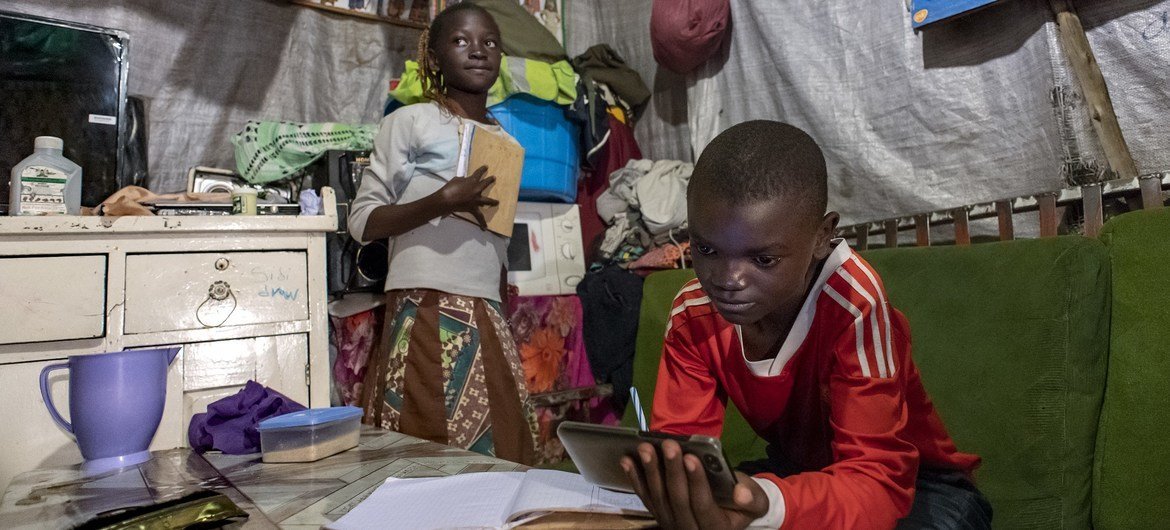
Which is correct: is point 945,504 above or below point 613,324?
below

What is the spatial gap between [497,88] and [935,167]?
1452 mm

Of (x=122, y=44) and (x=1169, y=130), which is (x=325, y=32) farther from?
(x=1169, y=130)

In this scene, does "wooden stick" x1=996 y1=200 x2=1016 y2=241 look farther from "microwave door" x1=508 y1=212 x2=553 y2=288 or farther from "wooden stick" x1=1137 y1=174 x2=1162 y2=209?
"microwave door" x1=508 y1=212 x2=553 y2=288

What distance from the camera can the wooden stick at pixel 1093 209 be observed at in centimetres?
147

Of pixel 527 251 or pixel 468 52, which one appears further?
pixel 527 251

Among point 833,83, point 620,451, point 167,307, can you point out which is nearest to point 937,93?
point 833,83

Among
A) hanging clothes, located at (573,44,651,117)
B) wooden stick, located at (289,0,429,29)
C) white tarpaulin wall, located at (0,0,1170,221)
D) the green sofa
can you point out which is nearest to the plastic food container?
the green sofa

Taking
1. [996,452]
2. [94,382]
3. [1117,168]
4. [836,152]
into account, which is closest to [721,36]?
[836,152]

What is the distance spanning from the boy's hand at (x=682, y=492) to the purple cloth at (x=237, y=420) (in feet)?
2.52

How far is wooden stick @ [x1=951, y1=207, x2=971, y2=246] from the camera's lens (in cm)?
173

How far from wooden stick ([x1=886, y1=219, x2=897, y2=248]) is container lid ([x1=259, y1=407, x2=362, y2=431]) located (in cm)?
152

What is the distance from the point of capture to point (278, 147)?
2.27m

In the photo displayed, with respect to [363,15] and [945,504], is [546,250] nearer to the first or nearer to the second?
[363,15]

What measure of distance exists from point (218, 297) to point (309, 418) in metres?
0.67
